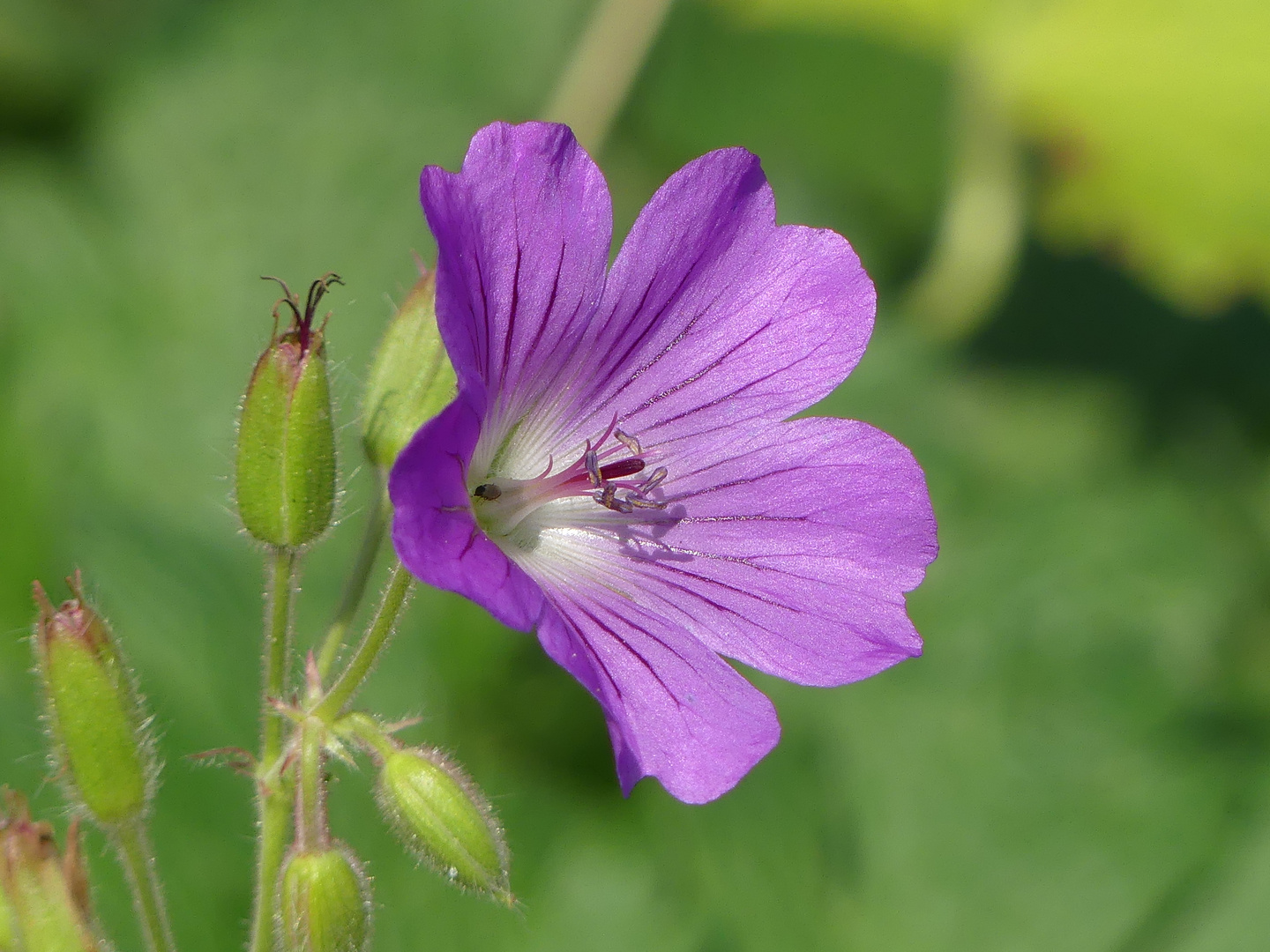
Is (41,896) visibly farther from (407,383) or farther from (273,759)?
(407,383)

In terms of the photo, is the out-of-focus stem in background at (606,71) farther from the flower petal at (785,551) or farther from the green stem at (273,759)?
the green stem at (273,759)

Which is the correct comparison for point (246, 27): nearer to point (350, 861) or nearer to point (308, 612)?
point (308, 612)

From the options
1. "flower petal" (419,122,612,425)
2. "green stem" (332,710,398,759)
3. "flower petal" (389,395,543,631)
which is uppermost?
"flower petal" (419,122,612,425)

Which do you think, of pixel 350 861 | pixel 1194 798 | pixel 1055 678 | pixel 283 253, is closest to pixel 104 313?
pixel 283 253

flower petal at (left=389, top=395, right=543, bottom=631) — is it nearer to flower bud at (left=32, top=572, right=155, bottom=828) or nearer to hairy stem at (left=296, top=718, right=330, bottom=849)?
hairy stem at (left=296, top=718, right=330, bottom=849)

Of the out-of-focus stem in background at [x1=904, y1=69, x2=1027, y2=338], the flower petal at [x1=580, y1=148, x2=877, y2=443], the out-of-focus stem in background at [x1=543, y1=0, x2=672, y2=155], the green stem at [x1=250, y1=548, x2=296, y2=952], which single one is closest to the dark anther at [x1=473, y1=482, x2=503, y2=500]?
the flower petal at [x1=580, y1=148, x2=877, y2=443]

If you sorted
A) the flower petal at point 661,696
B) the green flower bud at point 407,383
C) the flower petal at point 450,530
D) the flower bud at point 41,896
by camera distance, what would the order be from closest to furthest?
the flower petal at point 450,530
the flower petal at point 661,696
the flower bud at point 41,896
the green flower bud at point 407,383

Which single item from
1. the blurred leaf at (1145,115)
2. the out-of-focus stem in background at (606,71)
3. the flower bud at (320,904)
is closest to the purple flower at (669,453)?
the flower bud at (320,904)
